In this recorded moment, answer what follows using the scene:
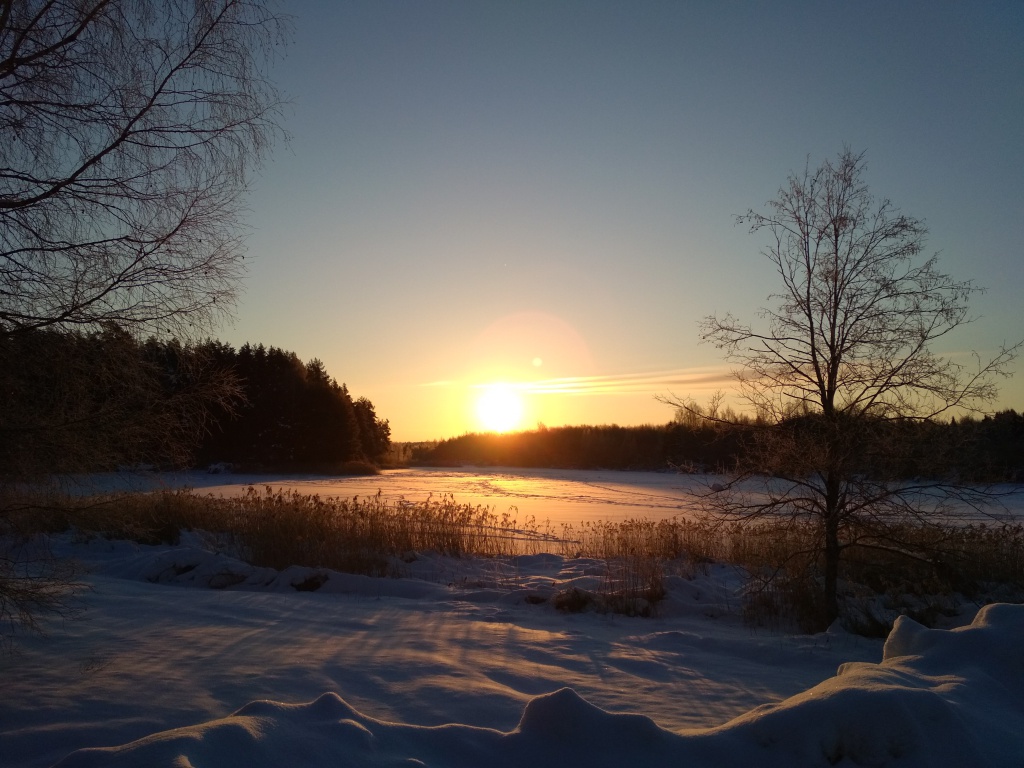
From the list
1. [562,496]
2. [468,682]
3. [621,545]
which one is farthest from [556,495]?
[468,682]

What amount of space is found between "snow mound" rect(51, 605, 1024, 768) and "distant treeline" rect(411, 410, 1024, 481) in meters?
4.66

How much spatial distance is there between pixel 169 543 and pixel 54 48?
10.9m

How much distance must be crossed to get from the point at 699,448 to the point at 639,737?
30.5 ft

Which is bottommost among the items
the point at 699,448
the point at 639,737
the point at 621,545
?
the point at 621,545

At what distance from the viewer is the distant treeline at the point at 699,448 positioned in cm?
780

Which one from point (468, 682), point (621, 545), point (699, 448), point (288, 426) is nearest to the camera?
point (468, 682)

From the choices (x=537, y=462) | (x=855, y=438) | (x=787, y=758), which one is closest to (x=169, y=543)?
(x=855, y=438)

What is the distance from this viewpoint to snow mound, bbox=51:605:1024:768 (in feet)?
9.82

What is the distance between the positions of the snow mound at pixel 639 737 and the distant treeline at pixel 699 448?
4.66 metres

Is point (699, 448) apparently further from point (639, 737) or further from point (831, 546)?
point (639, 737)

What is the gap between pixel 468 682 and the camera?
5.36 meters

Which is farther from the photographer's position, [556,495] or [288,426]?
[288,426]

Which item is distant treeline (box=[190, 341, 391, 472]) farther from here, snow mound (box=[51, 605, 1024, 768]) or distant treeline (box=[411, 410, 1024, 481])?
snow mound (box=[51, 605, 1024, 768])

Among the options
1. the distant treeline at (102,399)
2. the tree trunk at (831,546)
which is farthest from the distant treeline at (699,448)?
the distant treeline at (102,399)
